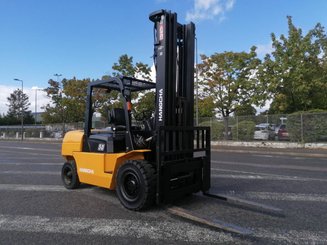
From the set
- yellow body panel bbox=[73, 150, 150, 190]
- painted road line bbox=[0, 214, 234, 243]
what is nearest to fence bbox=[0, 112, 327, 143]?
yellow body panel bbox=[73, 150, 150, 190]

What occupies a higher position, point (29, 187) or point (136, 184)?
point (136, 184)

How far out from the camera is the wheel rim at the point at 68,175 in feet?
26.5

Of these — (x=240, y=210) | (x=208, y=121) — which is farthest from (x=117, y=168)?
(x=208, y=121)

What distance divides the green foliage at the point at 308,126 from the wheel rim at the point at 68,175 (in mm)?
18831

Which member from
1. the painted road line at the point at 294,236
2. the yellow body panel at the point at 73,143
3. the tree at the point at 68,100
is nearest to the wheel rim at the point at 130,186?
the yellow body panel at the point at 73,143

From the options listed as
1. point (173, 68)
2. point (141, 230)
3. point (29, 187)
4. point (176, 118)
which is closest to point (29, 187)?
point (29, 187)

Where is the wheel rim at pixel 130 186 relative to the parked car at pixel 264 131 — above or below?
below

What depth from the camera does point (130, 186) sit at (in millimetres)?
6059

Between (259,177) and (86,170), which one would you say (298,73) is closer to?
(259,177)

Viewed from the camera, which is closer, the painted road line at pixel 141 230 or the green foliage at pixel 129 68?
the painted road line at pixel 141 230

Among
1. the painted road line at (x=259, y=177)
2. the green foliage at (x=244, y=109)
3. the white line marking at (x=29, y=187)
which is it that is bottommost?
the white line marking at (x=29, y=187)

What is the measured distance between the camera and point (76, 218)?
5.53 m

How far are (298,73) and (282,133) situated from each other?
770cm

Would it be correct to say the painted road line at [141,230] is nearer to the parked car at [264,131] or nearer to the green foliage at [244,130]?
the parked car at [264,131]
